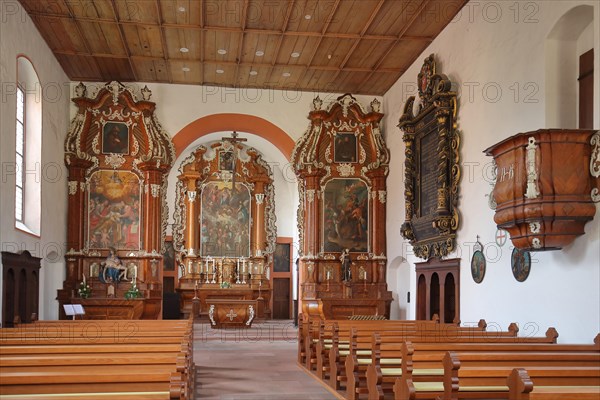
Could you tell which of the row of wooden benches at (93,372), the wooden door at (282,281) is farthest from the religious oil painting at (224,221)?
the row of wooden benches at (93,372)

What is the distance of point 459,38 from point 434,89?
1180 millimetres

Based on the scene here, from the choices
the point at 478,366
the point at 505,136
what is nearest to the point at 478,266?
the point at 505,136

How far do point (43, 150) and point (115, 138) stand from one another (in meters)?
2.85

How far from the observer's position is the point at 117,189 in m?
17.2

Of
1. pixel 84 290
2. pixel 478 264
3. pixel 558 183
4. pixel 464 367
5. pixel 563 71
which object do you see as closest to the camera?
pixel 464 367

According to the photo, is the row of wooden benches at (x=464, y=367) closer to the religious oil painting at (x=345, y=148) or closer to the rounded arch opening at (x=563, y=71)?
the rounded arch opening at (x=563, y=71)

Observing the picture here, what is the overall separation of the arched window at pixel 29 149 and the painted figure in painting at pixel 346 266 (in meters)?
7.34

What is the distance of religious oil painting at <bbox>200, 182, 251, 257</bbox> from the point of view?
24.2 m

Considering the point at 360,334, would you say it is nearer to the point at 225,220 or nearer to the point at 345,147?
the point at 345,147

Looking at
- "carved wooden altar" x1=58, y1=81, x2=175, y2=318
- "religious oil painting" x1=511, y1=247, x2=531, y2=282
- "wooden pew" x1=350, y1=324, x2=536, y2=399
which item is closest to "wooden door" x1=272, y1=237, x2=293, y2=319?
"carved wooden altar" x1=58, y1=81, x2=175, y2=318

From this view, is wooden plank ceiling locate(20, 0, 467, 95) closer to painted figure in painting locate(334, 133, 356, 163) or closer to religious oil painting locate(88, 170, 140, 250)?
painted figure in painting locate(334, 133, 356, 163)

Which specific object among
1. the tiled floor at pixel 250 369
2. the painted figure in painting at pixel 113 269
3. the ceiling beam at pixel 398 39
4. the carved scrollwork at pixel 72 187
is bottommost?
the tiled floor at pixel 250 369

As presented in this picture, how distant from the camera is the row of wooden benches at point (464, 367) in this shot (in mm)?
A: 4973

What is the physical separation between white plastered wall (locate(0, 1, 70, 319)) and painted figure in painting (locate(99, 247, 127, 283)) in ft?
3.21
